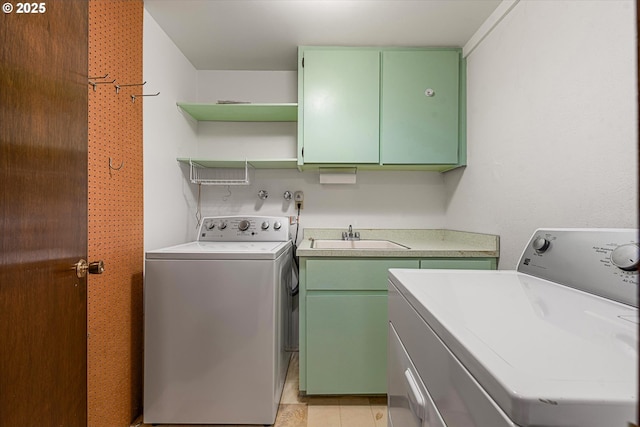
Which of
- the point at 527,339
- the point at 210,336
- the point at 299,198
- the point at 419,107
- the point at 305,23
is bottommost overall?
the point at 210,336

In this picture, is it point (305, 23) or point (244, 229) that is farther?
point (244, 229)

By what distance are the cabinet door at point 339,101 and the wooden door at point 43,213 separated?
1.23 meters

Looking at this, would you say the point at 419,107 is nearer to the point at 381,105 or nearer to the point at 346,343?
the point at 381,105

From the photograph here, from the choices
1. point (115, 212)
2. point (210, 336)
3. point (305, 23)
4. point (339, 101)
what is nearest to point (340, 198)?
point (339, 101)

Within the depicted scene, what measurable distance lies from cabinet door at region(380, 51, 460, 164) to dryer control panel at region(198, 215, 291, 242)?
892 millimetres

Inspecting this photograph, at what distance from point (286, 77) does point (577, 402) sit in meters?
2.52

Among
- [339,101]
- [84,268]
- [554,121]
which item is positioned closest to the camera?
[84,268]

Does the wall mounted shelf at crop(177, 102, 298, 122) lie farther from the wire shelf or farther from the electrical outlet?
the electrical outlet

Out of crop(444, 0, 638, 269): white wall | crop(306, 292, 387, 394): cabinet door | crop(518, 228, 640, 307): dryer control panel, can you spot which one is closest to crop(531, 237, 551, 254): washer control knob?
crop(518, 228, 640, 307): dryer control panel

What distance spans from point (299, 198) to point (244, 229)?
1.72ft

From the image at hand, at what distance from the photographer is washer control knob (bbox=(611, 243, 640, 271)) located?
2.41 ft

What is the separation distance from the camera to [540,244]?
3.49 feet

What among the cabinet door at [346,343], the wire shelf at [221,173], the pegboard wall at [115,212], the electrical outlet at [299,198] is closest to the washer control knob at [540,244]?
the cabinet door at [346,343]

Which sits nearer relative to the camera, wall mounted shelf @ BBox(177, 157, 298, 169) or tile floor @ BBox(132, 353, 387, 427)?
tile floor @ BBox(132, 353, 387, 427)
